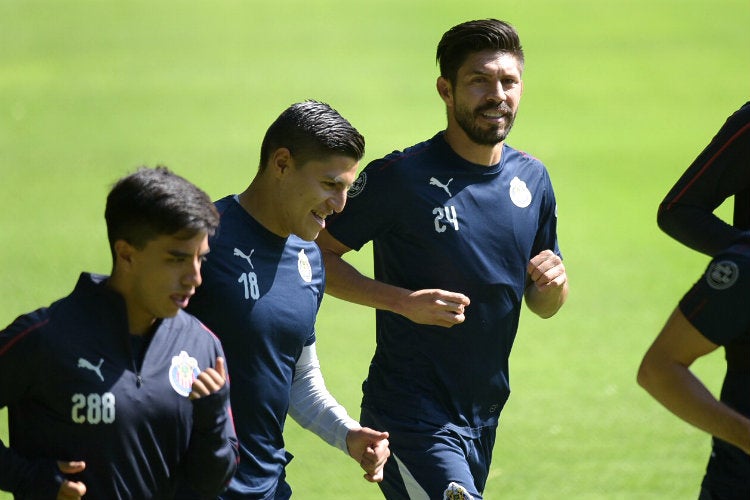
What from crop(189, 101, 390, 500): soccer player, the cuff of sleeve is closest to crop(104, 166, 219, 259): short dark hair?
the cuff of sleeve

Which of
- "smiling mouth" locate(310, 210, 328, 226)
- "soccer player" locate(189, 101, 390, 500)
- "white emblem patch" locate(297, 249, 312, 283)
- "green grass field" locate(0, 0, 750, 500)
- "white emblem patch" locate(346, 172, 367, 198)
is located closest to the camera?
"soccer player" locate(189, 101, 390, 500)

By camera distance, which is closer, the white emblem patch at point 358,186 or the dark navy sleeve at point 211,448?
the dark navy sleeve at point 211,448

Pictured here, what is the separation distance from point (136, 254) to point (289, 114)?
91 cm

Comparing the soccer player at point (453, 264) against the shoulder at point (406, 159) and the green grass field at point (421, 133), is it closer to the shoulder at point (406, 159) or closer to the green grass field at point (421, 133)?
the shoulder at point (406, 159)

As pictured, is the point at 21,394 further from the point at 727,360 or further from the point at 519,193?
the point at 519,193

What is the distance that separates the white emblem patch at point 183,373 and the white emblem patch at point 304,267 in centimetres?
73

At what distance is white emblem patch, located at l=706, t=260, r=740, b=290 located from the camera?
11.0 feet

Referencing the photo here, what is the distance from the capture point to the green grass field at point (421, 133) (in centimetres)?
835

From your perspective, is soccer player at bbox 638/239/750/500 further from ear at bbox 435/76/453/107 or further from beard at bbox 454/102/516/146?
ear at bbox 435/76/453/107

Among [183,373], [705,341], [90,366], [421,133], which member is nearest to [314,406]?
[183,373]

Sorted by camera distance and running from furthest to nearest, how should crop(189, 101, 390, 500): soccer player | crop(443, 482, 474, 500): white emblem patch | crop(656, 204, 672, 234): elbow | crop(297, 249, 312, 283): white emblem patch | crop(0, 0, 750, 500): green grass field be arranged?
crop(0, 0, 750, 500): green grass field
crop(443, 482, 474, 500): white emblem patch
crop(656, 204, 672, 234): elbow
crop(297, 249, 312, 283): white emblem patch
crop(189, 101, 390, 500): soccer player

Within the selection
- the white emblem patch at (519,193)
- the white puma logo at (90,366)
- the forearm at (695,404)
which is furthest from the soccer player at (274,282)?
the forearm at (695,404)

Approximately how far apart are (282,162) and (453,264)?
92 centimetres

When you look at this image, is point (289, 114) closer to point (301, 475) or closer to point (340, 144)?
point (340, 144)
